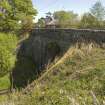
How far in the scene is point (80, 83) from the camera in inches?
338

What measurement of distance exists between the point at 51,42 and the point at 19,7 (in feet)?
17.7

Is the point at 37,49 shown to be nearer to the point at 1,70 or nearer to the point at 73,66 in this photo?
the point at 1,70

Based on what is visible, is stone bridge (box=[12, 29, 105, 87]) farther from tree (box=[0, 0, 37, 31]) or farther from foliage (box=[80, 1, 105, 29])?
foliage (box=[80, 1, 105, 29])

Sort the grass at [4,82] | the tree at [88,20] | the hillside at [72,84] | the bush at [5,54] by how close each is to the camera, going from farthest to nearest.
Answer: the tree at [88,20], the bush at [5,54], the grass at [4,82], the hillside at [72,84]

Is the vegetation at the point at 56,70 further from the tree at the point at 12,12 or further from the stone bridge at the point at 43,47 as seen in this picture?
the stone bridge at the point at 43,47

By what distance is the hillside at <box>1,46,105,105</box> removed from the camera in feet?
19.9

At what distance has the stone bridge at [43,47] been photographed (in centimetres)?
1609

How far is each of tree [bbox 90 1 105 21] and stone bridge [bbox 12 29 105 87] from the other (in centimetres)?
826

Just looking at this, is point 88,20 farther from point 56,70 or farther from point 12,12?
point 56,70

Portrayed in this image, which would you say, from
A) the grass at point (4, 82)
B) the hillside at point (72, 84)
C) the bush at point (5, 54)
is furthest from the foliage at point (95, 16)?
the hillside at point (72, 84)

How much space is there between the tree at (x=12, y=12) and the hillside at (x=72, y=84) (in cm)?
1086

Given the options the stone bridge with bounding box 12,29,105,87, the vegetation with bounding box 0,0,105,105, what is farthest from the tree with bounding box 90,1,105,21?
the stone bridge with bounding box 12,29,105,87

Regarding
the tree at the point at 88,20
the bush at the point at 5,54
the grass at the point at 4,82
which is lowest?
the grass at the point at 4,82

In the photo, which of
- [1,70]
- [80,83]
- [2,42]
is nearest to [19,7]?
[2,42]
